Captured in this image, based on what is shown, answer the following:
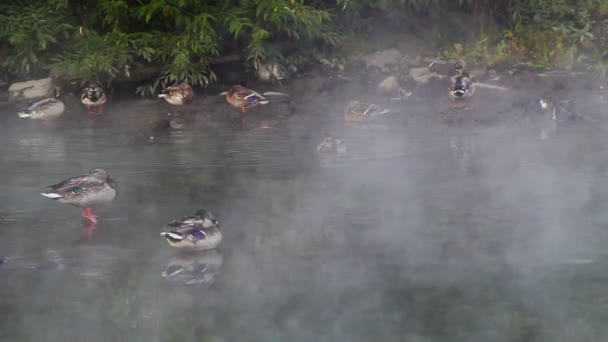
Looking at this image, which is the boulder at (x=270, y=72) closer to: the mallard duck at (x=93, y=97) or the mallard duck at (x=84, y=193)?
the mallard duck at (x=93, y=97)

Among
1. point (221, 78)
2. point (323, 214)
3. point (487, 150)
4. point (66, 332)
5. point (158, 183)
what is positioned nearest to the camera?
point (66, 332)

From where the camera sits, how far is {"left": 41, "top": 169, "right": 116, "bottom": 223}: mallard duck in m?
9.23

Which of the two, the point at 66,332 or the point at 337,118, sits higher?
the point at 66,332

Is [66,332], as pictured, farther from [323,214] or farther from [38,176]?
[38,176]

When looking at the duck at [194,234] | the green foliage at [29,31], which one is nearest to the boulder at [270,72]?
the green foliage at [29,31]

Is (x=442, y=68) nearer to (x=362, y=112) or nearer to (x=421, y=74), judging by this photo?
(x=421, y=74)

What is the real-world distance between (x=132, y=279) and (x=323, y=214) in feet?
7.37

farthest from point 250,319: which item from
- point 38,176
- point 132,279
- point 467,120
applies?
point 467,120

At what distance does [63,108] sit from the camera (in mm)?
15609

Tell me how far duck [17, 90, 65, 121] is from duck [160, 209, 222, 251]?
7292 mm

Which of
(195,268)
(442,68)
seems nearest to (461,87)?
(442,68)

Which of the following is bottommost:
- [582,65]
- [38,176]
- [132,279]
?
[582,65]

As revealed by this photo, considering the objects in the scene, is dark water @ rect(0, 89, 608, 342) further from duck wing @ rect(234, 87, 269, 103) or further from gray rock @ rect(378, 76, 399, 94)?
gray rock @ rect(378, 76, 399, 94)

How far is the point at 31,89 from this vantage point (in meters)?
16.6
